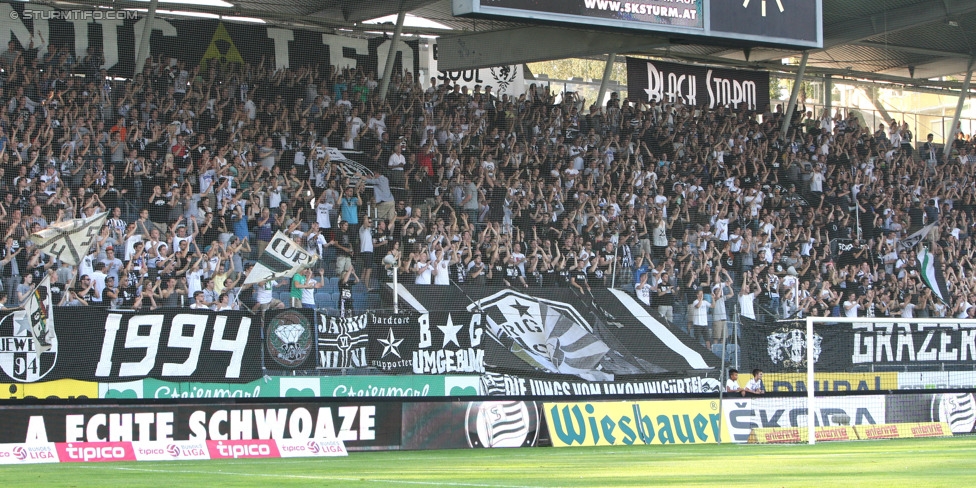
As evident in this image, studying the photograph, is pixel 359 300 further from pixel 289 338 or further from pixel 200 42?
pixel 200 42

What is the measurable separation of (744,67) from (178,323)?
23.2 metres

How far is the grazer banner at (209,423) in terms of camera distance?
46.4 ft

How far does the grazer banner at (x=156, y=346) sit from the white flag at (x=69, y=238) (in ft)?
5.16

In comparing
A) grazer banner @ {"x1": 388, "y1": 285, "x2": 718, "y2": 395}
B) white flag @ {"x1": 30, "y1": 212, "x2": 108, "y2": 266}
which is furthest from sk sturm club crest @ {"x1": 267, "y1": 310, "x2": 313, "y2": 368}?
white flag @ {"x1": 30, "y1": 212, "x2": 108, "y2": 266}

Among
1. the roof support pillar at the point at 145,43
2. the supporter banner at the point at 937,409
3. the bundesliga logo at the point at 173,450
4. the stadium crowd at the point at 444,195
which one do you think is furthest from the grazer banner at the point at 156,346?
the supporter banner at the point at 937,409

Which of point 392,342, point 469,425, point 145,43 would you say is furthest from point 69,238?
point 469,425

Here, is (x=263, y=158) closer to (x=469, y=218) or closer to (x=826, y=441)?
(x=469, y=218)

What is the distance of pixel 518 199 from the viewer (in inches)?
960

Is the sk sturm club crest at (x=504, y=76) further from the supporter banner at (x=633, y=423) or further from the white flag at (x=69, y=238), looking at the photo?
the white flag at (x=69, y=238)

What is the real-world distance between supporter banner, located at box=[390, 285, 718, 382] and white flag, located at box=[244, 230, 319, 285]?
1.93 m

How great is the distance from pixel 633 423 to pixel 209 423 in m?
6.50

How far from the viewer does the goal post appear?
19047 mm

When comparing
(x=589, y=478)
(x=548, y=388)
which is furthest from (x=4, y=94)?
(x=589, y=478)

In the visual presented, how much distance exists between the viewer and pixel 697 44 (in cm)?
1742
